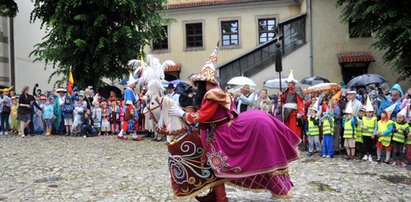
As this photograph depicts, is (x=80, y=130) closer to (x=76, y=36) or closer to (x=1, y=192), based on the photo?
(x=76, y=36)

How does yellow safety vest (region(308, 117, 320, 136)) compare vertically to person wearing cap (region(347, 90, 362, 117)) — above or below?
below

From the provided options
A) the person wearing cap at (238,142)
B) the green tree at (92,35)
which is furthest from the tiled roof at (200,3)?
the person wearing cap at (238,142)

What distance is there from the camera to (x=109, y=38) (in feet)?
58.3

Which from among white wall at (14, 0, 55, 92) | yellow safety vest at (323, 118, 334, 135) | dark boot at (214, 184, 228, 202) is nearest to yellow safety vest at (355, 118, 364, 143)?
yellow safety vest at (323, 118, 334, 135)

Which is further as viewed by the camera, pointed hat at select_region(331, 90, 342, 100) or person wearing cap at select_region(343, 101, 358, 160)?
pointed hat at select_region(331, 90, 342, 100)

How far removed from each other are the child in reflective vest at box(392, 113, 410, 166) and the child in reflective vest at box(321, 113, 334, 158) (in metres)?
1.46

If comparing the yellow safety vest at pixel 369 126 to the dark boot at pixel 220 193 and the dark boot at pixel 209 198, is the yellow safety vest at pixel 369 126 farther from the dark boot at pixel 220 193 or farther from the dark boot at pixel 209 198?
the dark boot at pixel 220 193

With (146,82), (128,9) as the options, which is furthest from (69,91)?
(146,82)

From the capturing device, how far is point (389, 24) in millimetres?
14102

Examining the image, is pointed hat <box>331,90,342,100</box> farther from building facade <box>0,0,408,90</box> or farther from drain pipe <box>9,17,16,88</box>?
drain pipe <box>9,17,16,88</box>

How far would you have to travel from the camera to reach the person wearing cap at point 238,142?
5.21 meters

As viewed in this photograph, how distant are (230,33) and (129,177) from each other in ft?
65.7

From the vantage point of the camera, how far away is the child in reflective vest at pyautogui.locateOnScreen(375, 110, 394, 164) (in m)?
9.27

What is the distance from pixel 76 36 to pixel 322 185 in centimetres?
1397
